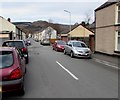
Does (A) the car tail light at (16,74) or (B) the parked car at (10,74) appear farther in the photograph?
(A) the car tail light at (16,74)

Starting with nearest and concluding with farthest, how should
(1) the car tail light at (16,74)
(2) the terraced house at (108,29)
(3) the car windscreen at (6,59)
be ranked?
(1) the car tail light at (16,74) → (3) the car windscreen at (6,59) → (2) the terraced house at (108,29)

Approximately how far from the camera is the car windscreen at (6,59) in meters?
7.11

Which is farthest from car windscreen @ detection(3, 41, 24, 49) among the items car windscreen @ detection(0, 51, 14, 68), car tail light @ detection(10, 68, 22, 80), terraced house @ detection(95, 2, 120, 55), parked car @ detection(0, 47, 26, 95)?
terraced house @ detection(95, 2, 120, 55)

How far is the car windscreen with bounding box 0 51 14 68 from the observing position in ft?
23.3

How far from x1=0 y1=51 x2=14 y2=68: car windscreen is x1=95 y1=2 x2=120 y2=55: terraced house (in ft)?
50.9

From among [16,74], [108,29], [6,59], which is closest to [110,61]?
[108,29]

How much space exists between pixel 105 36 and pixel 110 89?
17.0 meters

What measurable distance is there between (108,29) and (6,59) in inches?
714

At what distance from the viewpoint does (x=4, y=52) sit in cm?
761

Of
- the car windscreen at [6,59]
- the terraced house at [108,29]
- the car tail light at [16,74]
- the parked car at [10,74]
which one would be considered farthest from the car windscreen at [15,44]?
the terraced house at [108,29]

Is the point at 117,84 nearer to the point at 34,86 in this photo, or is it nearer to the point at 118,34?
the point at 34,86

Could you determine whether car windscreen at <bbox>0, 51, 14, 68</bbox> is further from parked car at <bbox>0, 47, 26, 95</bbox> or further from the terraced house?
the terraced house

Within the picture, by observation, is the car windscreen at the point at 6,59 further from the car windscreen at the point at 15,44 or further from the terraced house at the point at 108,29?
the terraced house at the point at 108,29

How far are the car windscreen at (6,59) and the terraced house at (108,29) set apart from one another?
15520 mm
